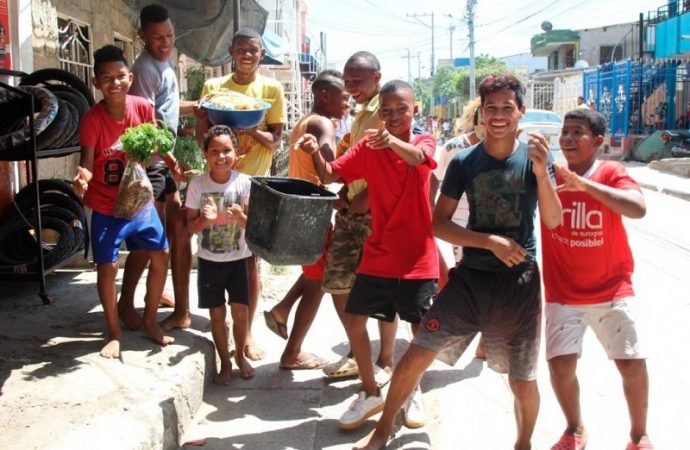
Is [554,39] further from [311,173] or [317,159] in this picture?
[317,159]

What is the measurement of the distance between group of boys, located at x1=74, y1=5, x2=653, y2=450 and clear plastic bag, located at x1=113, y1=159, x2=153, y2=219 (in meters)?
0.21

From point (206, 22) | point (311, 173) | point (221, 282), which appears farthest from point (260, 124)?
point (206, 22)

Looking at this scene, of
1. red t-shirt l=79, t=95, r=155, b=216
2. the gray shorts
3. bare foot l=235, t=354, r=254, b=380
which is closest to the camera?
the gray shorts

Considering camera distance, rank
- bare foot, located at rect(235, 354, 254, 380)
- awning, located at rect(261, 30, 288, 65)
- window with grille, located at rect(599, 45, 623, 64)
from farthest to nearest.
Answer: window with grille, located at rect(599, 45, 623, 64) → awning, located at rect(261, 30, 288, 65) → bare foot, located at rect(235, 354, 254, 380)

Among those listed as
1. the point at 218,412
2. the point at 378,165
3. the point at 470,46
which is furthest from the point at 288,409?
the point at 470,46

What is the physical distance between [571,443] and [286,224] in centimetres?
180

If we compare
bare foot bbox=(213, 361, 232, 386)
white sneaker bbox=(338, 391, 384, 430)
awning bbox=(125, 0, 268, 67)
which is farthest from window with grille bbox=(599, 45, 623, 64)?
white sneaker bbox=(338, 391, 384, 430)

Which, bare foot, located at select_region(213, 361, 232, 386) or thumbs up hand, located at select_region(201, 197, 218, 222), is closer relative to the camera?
thumbs up hand, located at select_region(201, 197, 218, 222)

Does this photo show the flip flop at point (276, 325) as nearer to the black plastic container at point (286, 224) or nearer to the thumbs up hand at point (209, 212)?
the thumbs up hand at point (209, 212)

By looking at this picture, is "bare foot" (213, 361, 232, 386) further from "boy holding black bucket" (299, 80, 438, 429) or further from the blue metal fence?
the blue metal fence

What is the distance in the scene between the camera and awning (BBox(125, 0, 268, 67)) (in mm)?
9461

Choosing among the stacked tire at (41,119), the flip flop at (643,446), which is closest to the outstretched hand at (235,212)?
the stacked tire at (41,119)

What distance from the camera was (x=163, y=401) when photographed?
153 inches

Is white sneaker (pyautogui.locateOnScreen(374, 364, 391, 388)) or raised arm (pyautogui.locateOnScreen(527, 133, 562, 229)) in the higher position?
raised arm (pyautogui.locateOnScreen(527, 133, 562, 229))
